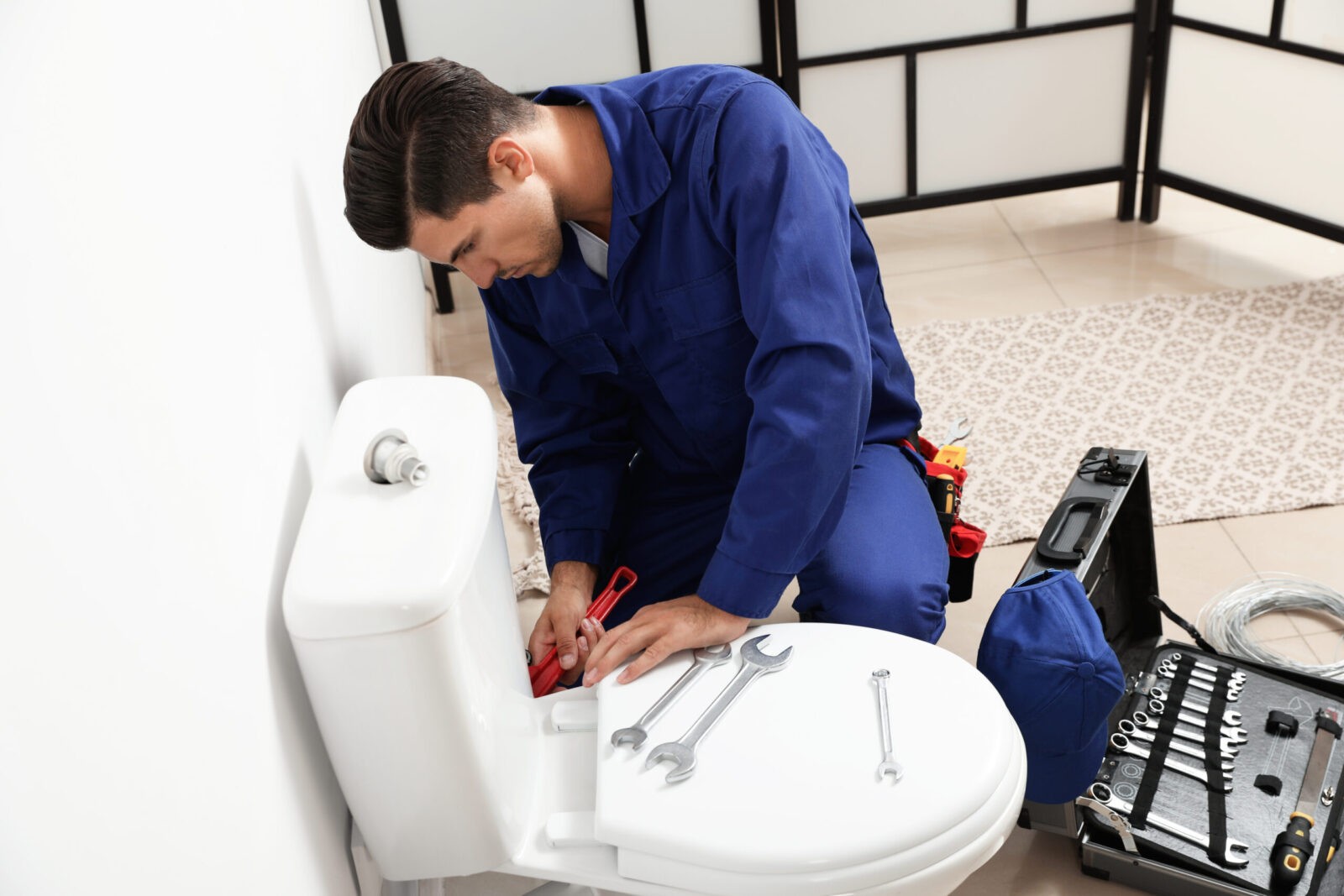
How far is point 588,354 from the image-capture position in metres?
1.50

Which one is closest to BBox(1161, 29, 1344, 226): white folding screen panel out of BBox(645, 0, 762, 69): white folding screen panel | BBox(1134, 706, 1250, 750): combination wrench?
BBox(645, 0, 762, 69): white folding screen panel

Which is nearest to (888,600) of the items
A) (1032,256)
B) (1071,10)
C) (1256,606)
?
(1256,606)

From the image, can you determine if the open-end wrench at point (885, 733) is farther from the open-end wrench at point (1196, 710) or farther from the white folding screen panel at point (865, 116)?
the white folding screen panel at point (865, 116)

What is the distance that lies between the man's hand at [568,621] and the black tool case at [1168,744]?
524mm

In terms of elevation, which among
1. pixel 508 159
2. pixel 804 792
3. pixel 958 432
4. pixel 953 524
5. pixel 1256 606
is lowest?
pixel 1256 606

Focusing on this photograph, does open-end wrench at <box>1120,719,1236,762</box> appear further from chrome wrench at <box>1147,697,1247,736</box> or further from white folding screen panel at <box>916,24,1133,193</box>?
white folding screen panel at <box>916,24,1133,193</box>

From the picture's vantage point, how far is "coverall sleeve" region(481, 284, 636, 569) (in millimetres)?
1532

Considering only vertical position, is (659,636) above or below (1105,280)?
above

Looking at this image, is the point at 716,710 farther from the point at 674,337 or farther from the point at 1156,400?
the point at 1156,400

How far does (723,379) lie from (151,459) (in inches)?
33.3

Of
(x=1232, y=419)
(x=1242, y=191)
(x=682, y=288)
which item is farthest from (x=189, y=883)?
(x=1242, y=191)

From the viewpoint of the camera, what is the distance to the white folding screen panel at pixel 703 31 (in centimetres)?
285

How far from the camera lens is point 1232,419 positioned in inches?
89.4

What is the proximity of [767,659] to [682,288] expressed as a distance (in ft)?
1.48
